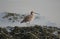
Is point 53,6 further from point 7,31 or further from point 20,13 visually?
point 7,31

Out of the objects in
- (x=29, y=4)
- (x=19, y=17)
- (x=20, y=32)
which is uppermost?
(x=29, y=4)

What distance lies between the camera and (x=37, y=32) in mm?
2354

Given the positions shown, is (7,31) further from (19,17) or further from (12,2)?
(12,2)

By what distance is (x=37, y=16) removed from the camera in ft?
7.98

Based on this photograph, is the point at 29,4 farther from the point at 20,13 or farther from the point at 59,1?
the point at 59,1

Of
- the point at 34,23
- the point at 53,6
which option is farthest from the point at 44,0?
the point at 34,23

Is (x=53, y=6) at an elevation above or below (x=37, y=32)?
above

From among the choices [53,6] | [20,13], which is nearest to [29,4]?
[20,13]

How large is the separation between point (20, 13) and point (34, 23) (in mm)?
229

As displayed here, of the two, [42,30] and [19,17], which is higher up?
[19,17]

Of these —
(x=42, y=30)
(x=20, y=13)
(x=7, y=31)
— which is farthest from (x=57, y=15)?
(x=7, y=31)

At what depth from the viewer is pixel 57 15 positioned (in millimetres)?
2447

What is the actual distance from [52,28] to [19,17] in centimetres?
45

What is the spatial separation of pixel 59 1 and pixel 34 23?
17.8 inches
